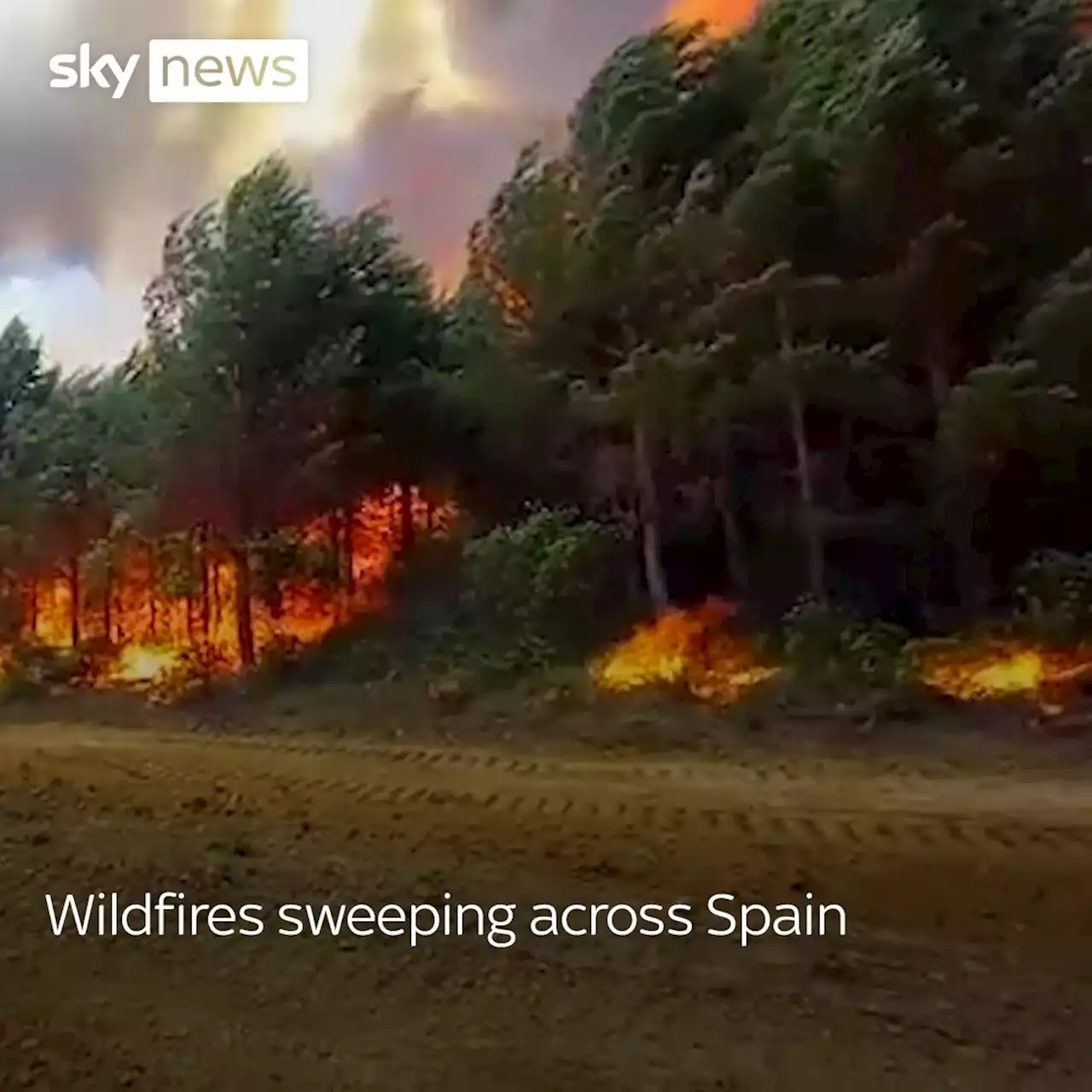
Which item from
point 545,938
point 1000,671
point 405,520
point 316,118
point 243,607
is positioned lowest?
point 545,938

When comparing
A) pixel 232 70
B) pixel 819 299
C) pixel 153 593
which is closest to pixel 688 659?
pixel 819 299

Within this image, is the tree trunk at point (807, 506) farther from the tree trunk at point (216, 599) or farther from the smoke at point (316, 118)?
the tree trunk at point (216, 599)

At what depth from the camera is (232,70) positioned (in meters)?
2.12

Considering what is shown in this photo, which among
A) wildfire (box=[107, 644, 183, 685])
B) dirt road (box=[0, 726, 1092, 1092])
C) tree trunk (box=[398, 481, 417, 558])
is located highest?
tree trunk (box=[398, 481, 417, 558])

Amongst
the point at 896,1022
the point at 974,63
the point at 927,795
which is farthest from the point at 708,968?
the point at 974,63

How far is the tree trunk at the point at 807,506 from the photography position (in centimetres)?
202

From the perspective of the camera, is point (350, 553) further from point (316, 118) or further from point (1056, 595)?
point (1056, 595)

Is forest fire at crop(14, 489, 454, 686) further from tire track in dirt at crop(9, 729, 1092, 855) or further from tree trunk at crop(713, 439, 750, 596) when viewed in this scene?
tree trunk at crop(713, 439, 750, 596)

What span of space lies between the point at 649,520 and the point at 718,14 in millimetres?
659

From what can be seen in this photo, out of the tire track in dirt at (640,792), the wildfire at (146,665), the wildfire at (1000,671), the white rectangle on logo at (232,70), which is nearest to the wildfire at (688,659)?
the tire track in dirt at (640,792)

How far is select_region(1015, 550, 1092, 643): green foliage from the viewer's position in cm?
193

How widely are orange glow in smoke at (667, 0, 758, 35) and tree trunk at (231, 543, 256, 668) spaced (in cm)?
90

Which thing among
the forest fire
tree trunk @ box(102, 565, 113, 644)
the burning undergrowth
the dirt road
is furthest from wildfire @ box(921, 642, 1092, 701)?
tree trunk @ box(102, 565, 113, 644)

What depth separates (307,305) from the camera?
2146 millimetres
